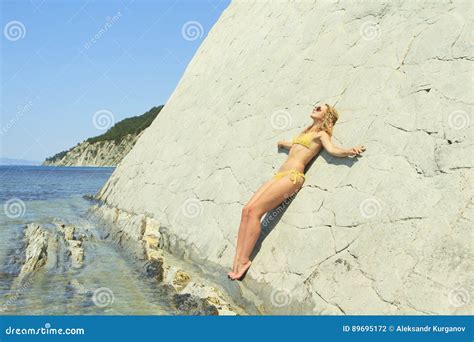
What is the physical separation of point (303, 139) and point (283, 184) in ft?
2.17

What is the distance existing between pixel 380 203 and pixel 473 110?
131 cm

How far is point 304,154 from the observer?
6203 millimetres

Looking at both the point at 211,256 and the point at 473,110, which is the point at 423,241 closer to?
the point at 473,110

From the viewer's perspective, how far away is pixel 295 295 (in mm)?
5301

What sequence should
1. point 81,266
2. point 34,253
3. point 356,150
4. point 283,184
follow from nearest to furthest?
point 356,150
point 283,184
point 81,266
point 34,253

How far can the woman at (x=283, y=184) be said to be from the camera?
19.9 feet

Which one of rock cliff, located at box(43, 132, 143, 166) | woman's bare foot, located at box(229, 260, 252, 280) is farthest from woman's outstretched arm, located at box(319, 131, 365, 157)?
rock cliff, located at box(43, 132, 143, 166)

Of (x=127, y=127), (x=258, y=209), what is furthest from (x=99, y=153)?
(x=258, y=209)

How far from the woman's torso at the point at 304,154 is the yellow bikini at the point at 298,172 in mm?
26

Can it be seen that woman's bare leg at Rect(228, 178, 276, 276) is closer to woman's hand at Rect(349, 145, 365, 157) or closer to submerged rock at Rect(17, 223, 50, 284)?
woman's hand at Rect(349, 145, 365, 157)

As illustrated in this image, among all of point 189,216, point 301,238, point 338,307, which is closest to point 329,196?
point 301,238

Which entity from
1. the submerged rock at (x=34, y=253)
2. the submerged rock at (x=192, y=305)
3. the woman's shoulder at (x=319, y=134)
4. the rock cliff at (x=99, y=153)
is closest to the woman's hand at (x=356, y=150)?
the woman's shoulder at (x=319, y=134)

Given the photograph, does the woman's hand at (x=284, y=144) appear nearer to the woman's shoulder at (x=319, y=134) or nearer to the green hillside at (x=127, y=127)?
the woman's shoulder at (x=319, y=134)

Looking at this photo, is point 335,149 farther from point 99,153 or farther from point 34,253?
point 99,153
